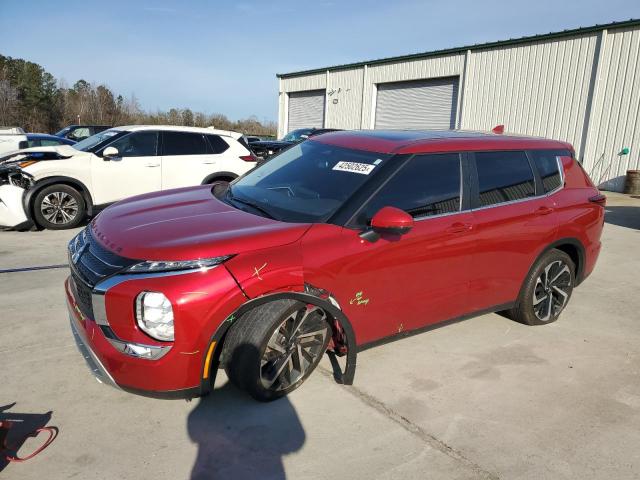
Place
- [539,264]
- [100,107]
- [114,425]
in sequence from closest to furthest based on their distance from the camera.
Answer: [114,425], [539,264], [100,107]

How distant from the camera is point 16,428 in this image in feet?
8.90

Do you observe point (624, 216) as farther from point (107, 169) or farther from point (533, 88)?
point (107, 169)

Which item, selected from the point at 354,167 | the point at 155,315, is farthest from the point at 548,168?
the point at 155,315

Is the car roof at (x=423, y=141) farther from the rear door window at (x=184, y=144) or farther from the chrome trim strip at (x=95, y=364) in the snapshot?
the rear door window at (x=184, y=144)

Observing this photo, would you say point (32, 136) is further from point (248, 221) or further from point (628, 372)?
point (628, 372)

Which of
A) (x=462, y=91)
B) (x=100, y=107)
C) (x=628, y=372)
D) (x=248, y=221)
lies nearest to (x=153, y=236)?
(x=248, y=221)

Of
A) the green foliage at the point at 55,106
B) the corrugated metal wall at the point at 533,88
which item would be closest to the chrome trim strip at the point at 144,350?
the corrugated metal wall at the point at 533,88

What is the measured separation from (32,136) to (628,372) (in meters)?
14.4

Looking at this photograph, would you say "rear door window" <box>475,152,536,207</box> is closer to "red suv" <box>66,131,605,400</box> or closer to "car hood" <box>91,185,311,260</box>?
"red suv" <box>66,131,605,400</box>

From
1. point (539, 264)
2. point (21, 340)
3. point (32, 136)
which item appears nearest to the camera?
point (21, 340)

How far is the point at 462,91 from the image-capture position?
1986 centimetres

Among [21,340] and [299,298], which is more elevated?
[299,298]

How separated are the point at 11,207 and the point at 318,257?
6.35 metres

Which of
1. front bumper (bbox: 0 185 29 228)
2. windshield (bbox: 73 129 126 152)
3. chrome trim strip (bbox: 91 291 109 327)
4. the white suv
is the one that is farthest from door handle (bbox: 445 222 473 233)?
front bumper (bbox: 0 185 29 228)
